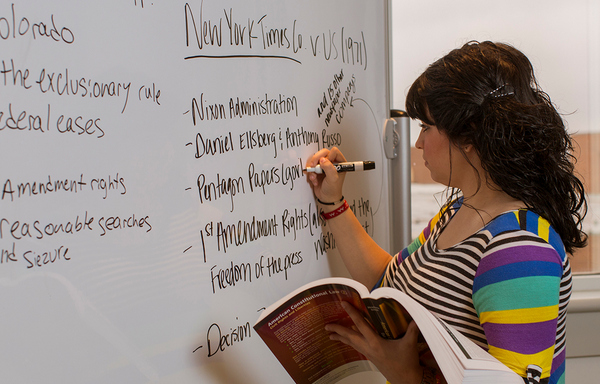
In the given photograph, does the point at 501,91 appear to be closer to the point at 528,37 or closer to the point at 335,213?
the point at 335,213

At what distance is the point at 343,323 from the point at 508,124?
1.31 ft

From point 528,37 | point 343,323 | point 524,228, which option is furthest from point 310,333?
point 528,37

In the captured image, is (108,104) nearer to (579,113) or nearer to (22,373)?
(22,373)

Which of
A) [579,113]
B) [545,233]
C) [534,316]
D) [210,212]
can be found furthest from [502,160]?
[579,113]

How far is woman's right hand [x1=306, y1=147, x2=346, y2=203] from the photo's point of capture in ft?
2.48

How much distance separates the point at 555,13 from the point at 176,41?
5.40 feet

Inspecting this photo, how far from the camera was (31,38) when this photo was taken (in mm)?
375

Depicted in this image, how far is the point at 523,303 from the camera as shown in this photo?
522 millimetres

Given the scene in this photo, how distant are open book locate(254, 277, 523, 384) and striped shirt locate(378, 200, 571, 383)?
59 mm

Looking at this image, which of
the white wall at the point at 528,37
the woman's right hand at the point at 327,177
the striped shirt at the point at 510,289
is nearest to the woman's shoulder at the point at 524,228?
the striped shirt at the point at 510,289

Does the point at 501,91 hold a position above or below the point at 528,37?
below

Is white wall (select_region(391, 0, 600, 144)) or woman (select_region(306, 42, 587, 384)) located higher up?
white wall (select_region(391, 0, 600, 144))

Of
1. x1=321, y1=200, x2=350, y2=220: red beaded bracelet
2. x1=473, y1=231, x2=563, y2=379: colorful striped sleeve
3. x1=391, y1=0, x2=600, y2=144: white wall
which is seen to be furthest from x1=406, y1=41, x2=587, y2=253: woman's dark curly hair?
x1=391, y1=0, x2=600, y2=144: white wall

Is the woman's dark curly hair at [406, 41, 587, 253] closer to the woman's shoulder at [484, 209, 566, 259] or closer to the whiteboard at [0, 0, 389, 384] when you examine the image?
the woman's shoulder at [484, 209, 566, 259]
